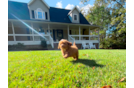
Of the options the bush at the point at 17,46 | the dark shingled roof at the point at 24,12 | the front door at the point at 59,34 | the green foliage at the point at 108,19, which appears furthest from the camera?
the green foliage at the point at 108,19

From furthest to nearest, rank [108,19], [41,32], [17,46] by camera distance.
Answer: [108,19]
[41,32]
[17,46]

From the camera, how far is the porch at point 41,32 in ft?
31.6

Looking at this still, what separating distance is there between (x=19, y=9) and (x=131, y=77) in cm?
1548

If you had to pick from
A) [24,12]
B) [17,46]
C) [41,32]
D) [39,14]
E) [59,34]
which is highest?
[24,12]

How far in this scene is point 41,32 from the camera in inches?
481

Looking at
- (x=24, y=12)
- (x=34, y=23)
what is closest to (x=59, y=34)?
(x=34, y=23)

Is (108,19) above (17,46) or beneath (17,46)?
above

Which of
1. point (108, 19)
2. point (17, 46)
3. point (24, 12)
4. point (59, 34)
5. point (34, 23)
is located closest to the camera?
point (17, 46)

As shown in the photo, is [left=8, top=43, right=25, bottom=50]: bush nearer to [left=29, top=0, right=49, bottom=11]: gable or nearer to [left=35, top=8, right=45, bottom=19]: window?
[left=35, top=8, right=45, bottom=19]: window

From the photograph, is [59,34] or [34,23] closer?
[34,23]

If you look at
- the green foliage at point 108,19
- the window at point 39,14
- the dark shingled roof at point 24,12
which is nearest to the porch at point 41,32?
the dark shingled roof at point 24,12

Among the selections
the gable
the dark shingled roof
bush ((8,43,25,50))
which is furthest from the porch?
the gable

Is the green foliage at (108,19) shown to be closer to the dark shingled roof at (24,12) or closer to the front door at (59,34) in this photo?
the dark shingled roof at (24,12)

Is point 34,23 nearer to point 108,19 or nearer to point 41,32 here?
point 41,32
